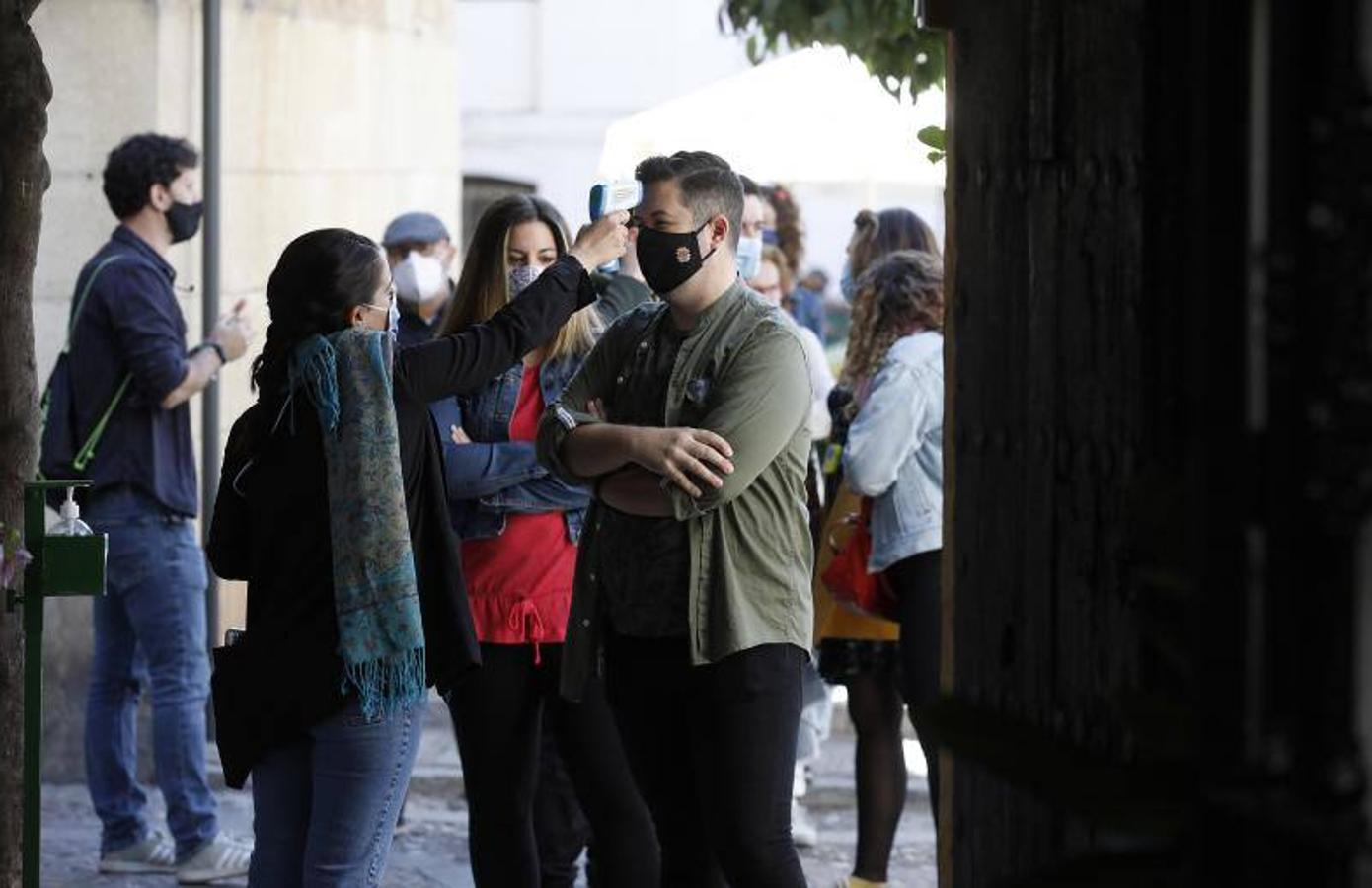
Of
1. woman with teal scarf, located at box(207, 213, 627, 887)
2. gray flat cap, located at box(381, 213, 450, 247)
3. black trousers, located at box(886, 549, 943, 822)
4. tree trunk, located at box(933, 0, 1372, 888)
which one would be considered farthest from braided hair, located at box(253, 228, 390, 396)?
gray flat cap, located at box(381, 213, 450, 247)

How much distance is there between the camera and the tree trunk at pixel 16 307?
4594mm

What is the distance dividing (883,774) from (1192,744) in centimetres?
470

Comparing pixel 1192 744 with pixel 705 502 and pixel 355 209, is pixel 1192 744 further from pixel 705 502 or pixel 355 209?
pixel 355 209

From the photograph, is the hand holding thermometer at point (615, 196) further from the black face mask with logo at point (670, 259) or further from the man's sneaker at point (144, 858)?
the man's sneaker at point (144, 858)

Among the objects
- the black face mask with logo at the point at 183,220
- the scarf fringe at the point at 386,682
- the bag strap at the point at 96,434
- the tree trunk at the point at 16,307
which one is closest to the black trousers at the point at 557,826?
the scarf fringe at the point at 386,682

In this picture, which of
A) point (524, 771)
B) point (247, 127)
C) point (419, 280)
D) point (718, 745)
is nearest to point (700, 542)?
point (718, 745)

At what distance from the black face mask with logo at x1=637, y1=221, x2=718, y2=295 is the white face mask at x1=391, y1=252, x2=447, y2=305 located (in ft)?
8.62

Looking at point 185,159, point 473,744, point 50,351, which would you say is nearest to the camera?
point 473,744

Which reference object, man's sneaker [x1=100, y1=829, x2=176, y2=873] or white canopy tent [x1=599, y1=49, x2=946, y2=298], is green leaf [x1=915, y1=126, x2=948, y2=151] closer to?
man's sneaker [x1=100, y1=829, x2=176, y2=873]

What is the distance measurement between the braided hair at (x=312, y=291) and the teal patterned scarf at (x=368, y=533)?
108 mm

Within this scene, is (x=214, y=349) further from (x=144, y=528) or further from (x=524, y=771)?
(x=524, y=771)

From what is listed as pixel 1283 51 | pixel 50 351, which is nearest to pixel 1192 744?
pixel 1283 51

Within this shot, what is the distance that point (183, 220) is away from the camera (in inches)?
281

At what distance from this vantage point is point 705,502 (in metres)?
4.66
